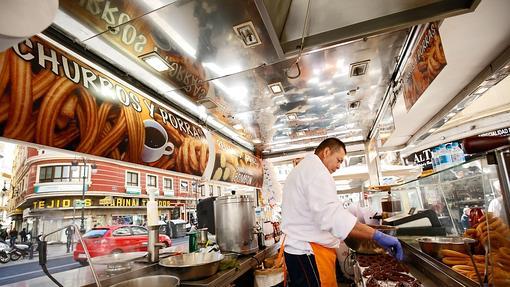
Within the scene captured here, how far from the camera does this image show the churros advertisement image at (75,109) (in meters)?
1.74

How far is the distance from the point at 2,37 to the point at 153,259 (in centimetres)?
216

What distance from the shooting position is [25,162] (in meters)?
2.98

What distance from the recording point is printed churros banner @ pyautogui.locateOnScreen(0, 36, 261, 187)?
175cm

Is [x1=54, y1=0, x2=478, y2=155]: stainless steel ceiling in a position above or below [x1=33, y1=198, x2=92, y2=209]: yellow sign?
above

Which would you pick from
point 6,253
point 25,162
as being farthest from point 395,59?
point 6,253

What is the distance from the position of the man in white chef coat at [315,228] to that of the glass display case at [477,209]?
533mm

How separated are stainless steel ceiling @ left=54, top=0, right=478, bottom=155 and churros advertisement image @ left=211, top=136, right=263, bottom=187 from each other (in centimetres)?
59

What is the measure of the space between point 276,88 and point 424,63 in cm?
161

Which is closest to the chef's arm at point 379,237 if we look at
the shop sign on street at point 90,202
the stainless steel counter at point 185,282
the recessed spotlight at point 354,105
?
the stainless steel counter at point 185,282

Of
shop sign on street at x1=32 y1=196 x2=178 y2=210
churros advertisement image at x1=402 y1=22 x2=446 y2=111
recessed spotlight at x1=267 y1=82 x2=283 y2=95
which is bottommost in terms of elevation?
shop sign on street at x1=32 y1=196 x2=178 y2=210

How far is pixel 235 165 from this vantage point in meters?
5.36

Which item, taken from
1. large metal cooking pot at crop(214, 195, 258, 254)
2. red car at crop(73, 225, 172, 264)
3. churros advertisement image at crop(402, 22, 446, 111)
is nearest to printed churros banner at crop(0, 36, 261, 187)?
large metal cooking pot at crop(214, 195, 258, 254)

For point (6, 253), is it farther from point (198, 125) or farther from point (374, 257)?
point (374, 257)

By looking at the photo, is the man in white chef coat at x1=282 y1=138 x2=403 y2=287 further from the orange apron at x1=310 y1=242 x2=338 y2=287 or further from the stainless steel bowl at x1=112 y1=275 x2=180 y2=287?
the stainless steel bowl at x1=112 y1=275 x2=180 y2=287
